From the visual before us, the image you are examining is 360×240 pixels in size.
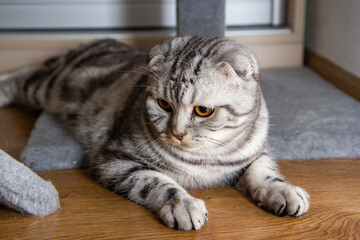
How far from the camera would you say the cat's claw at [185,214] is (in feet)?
4.10

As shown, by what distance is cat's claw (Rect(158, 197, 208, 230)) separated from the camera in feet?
4.10

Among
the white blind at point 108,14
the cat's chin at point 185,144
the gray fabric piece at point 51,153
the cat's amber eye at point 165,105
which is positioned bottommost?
the gray fabric piece at point 51,153

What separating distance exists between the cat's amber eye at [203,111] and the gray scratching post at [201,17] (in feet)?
3.10

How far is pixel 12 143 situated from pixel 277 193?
1.16m

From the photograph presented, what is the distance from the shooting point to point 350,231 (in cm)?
127

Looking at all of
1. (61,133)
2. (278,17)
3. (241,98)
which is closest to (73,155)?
(61,133)

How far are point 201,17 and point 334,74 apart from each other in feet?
2.79

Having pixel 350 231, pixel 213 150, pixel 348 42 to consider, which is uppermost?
pixel 348 42

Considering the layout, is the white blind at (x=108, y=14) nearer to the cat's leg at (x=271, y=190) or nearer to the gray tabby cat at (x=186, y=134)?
the gray tabby cat at (x=186, y=134)

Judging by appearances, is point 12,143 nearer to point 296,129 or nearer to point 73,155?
point 73,155

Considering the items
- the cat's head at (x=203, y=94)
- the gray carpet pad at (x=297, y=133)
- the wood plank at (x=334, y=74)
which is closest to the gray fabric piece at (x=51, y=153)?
the gray carpet pad at (x=297, y=133)

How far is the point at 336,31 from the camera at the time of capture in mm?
2445

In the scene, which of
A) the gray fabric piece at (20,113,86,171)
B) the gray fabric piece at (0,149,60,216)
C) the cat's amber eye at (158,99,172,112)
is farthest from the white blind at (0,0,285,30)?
the gray fabric piece at (0,149,60,216)

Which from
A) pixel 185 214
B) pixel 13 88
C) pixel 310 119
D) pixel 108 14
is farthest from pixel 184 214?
pixel 108 14
